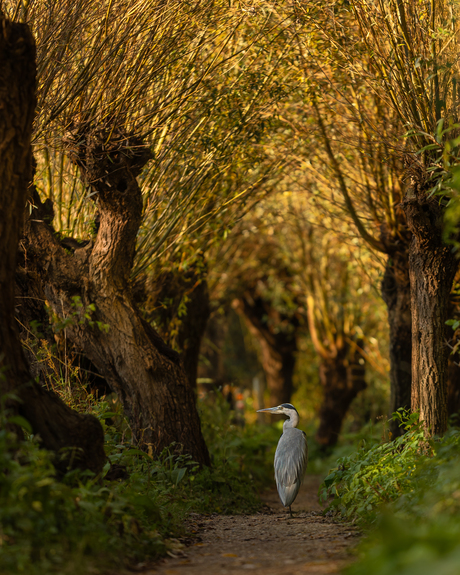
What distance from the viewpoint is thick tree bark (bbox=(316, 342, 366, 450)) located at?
48.8 ft

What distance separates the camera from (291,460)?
257 inches

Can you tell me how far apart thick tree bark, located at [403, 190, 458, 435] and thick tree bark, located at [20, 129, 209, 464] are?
260 cm

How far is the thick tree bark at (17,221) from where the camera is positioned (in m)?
4.04

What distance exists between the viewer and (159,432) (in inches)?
256

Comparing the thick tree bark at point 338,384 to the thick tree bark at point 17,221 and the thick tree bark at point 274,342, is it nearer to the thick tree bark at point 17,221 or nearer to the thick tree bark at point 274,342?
the thick tree bark at point 274,342

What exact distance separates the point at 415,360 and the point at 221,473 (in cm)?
277

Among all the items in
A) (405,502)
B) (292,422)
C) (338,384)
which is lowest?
(338,384)

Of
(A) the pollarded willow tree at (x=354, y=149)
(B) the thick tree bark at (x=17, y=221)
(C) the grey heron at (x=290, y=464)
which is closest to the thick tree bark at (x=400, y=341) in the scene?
(A) the pollarded willow tree at (x=354, y=149)

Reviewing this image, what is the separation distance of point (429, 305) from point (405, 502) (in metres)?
2.33

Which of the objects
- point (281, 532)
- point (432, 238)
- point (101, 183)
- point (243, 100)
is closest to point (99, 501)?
point (281, 532)

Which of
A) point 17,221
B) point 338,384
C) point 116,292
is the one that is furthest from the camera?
point 338,384

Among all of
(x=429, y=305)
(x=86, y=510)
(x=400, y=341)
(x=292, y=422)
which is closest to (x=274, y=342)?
(x=400, y=341)

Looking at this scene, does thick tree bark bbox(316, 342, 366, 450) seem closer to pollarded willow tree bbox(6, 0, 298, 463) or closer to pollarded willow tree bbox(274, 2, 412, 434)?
pollarded willow tree bbox(274, 2, 412, 434)

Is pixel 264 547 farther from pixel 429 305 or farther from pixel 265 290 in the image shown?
pixel 265 290
